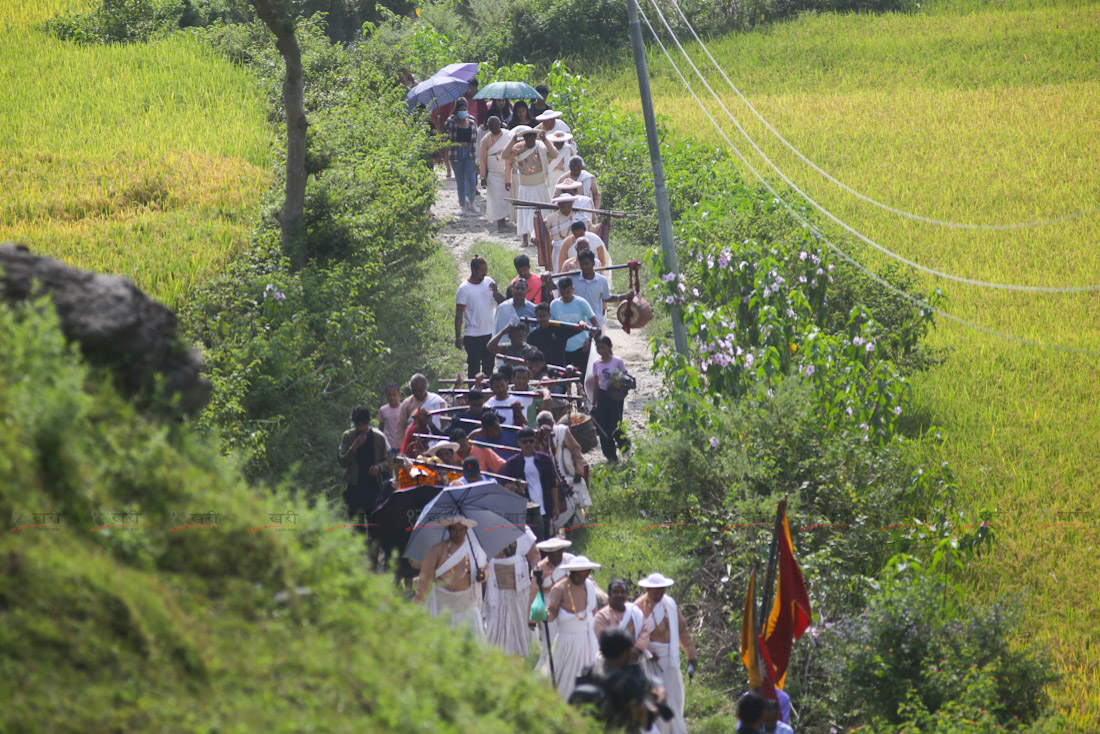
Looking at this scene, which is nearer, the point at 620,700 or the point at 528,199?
the point at 620,700

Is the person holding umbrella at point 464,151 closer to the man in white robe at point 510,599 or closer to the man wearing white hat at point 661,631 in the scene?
the man in white robe at point 510,599

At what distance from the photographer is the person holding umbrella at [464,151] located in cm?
2027

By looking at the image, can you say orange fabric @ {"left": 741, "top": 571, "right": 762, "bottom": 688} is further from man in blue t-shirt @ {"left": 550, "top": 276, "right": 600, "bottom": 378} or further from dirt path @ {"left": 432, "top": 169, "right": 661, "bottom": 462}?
dirt path @ {"left": 432, "top": 169, "right": 661, "bottom": 462}

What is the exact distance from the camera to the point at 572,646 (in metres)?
8.29

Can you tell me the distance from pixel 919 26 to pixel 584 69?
11144 millimetres

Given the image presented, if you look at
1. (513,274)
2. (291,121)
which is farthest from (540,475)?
(513,274)

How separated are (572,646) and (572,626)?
0.15 metres

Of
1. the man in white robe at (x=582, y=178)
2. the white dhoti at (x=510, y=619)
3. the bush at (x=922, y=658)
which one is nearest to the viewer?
the bush at (x=922, y=658)

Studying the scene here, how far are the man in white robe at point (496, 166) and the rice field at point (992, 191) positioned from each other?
589 centimetres

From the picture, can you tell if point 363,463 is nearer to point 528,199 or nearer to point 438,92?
point 528,199

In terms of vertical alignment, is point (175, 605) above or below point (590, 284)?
above

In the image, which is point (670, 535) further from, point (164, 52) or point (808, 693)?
point (164, 52)

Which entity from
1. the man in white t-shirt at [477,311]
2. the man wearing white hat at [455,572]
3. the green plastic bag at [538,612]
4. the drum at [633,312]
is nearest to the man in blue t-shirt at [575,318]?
the drum at [633,312]

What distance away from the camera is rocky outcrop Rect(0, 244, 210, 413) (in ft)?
16.8
